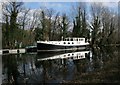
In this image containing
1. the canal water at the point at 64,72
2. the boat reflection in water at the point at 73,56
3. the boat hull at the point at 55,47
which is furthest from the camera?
the boat reflection in water at the point at 73,56

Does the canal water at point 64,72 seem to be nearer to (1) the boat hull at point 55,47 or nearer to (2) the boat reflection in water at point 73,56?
(2) the boat reflection in water at point 73,56

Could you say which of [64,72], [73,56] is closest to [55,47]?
[73,56]

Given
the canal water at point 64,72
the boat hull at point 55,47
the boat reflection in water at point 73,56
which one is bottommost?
the canal water at point 64,72

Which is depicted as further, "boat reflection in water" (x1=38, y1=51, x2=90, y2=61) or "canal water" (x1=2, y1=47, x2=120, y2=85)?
"boat reflection in water" (x1=38, y1=51, x2=90, y2=61)

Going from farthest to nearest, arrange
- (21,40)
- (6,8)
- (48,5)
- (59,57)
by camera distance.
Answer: (59,57) < (21,40) < (6,8) < (48,5)

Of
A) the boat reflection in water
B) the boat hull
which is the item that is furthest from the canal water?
the boat hull

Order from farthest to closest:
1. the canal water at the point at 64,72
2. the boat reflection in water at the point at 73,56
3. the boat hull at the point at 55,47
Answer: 1. the boat reflection in water at the point at 73,56
2. the boat hull at the point at 55,47
3. the canal water at the point at 64,72

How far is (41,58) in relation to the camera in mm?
→ 5824

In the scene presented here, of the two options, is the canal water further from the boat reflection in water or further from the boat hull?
the boat hull

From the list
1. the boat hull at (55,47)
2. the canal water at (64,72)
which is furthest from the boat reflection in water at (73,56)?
the boat hull at (55,47)

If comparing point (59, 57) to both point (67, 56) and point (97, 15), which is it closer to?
point (67, 56)

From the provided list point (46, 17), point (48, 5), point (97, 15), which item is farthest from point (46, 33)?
point (97, 15)

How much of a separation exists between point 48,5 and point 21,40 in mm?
1185

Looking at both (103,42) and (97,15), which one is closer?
(97,15)
